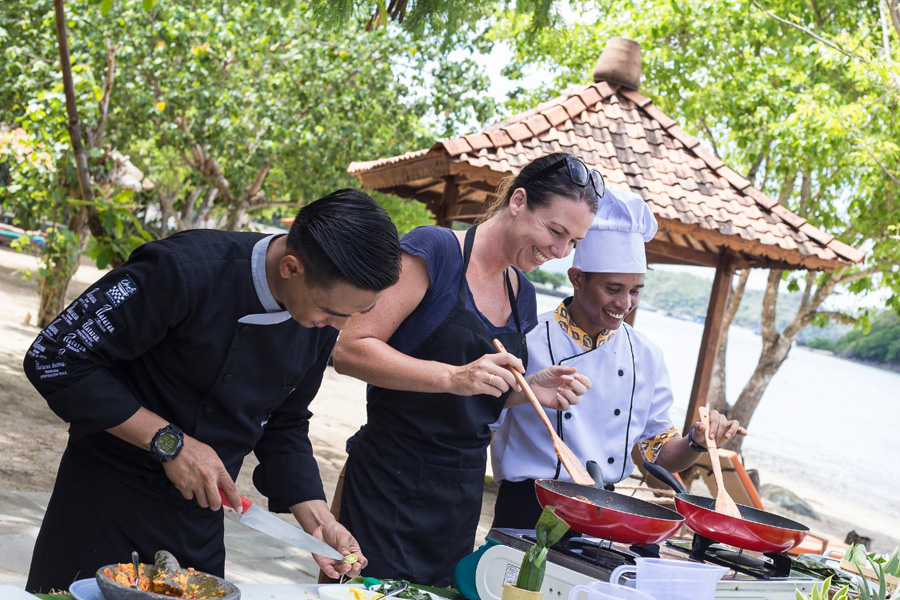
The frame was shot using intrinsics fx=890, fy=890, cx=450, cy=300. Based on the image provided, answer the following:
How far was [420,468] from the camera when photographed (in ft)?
8.41

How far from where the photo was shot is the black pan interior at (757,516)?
8.21 ft

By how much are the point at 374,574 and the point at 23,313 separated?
542 inches

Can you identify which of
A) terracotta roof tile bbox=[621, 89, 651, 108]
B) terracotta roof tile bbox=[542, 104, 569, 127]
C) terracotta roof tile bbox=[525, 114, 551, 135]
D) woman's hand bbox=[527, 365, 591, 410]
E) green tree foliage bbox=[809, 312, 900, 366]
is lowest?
green tree foliage bbox=[809, 312, 900, 366]

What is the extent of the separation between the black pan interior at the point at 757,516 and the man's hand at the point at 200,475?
1337mm

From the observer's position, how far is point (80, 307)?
1.84 metres

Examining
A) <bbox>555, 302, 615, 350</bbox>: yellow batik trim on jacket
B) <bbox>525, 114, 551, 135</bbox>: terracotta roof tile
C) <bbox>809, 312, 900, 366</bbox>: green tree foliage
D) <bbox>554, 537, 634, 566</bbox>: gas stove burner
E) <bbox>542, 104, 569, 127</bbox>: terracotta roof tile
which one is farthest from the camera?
<bbox>809, 312, 900, 366</bbox>: green tree foliage

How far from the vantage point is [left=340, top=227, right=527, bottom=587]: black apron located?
8.39 feet

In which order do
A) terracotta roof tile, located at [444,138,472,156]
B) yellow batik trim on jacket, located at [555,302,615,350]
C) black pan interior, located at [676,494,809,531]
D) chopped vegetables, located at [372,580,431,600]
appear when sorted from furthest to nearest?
terracotta roof tile, located at [444,138,472,156]
yellow batik trim on jacket, located at [555,302,615,350]
black pan interior, located at [676,494,809,531]
chopped vegetables, located at [372,580,431,600]

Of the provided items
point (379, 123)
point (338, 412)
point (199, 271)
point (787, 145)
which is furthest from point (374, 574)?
point (379, 123)

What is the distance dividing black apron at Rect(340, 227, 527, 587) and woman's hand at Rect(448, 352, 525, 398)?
253 millimetres

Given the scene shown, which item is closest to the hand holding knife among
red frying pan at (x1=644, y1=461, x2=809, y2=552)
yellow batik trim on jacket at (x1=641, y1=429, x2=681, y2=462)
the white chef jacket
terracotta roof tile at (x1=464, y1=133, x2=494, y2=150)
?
the white chef jacket

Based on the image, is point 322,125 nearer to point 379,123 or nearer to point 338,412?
point 379,123

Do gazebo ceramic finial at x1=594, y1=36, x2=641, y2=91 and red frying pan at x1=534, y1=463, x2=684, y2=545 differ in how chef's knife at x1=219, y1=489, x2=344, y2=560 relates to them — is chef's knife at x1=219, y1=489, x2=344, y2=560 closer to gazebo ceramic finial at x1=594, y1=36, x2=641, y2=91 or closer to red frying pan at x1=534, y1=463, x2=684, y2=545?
red frying pan at x1=534, y1=463, x2=684, y2=545

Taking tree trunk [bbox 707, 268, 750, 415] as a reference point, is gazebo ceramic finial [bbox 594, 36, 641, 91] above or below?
above
